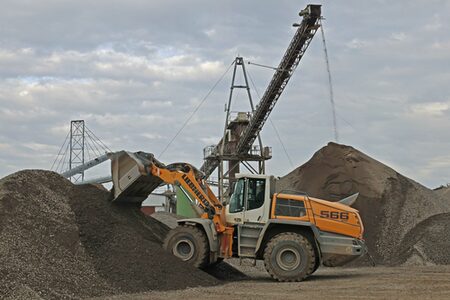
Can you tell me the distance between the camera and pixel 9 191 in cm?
1289

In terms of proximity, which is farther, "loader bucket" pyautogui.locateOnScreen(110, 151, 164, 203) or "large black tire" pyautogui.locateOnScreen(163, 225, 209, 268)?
"loader bucket" pyautogui.locateOnScreen(110, 151, 164, 203)

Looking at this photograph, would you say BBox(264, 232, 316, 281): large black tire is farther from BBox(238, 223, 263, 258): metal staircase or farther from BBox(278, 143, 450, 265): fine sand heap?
BBox(278, 143, 450, 265): fine sand heap

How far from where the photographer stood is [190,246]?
47.8ft

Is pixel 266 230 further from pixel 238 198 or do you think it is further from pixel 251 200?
pixel 238 198

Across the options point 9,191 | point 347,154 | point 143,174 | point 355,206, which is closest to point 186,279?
point 143,174

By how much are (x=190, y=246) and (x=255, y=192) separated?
1.96m

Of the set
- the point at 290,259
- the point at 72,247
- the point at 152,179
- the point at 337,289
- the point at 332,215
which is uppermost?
the point at 152,179

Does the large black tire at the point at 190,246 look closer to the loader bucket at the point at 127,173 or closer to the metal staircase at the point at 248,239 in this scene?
the metal staircase at the point at 248,239

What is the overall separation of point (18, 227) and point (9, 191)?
132cm

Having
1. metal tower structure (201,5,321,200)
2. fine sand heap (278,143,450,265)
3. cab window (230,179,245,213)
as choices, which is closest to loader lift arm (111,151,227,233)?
cab window (230,179,245,213)

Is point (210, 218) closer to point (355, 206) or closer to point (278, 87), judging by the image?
point (355, 206)

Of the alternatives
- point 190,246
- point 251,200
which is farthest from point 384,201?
point 190,246

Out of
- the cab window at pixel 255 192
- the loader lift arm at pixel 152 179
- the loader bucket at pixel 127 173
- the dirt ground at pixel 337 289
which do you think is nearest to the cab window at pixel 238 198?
the cab window at pixel 255 192

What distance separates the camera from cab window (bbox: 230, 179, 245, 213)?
583 inches
